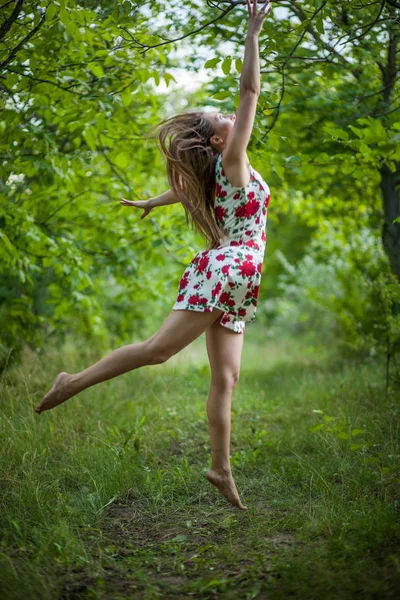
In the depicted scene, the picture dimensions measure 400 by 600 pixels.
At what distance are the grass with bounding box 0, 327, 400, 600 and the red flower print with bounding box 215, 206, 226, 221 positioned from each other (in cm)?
112

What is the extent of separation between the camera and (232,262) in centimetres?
244

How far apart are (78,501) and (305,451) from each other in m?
1.41

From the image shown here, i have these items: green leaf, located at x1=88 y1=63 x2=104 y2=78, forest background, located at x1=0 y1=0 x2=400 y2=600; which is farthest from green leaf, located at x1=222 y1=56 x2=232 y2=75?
green leaf, located at x1=88 y1=63 x2=104 y2=78

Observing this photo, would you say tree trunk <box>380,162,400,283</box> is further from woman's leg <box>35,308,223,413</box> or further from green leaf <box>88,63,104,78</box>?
woman's leg <box>35,308,223,413</box>

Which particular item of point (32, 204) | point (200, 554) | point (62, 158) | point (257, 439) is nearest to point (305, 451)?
point (257, 439)

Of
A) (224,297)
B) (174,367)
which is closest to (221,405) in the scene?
(224,297)

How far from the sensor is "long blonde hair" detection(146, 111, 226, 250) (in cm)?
264

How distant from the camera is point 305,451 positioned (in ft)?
11.3

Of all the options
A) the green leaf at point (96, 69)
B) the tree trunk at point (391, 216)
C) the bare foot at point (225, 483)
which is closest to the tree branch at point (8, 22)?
the green leaf at point (96, 69)

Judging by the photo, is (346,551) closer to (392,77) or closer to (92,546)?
(92,546)

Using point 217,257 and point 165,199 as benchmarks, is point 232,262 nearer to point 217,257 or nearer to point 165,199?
point 217,257

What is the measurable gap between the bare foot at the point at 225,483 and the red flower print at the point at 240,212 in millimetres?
1144

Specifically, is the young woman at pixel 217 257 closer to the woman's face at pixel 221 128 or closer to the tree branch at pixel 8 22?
the woman's face at pixel 221 128

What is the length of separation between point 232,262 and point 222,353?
44 cm
